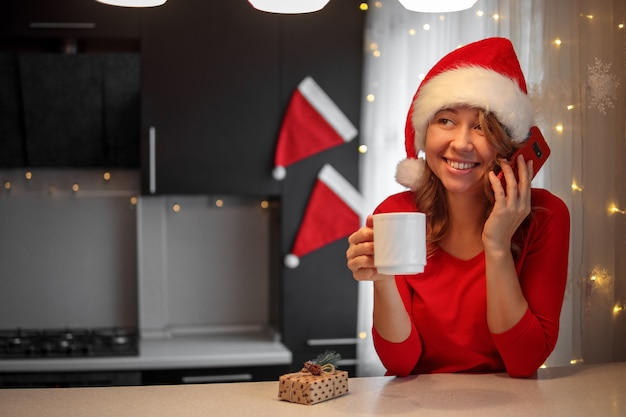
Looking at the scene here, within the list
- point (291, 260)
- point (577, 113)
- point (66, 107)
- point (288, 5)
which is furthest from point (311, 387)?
point (66, 107)

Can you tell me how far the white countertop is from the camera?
3.31 metres

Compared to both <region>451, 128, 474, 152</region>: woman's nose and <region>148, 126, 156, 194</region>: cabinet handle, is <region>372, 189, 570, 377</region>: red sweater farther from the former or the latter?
<region>148, 126, 156, 194</region>: cabinet handle

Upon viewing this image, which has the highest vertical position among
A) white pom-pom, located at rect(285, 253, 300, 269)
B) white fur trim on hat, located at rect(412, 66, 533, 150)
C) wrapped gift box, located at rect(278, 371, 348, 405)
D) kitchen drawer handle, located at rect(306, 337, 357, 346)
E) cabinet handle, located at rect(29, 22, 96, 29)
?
cabinet handle, located at rect(29, 22, 96, 29)

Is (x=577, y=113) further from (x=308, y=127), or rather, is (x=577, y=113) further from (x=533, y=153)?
(x=308, y=127)

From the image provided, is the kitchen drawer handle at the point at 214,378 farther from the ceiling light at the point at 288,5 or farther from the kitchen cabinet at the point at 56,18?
the ceiling light at the point at 288,5

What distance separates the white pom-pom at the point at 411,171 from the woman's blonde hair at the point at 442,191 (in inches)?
0.5

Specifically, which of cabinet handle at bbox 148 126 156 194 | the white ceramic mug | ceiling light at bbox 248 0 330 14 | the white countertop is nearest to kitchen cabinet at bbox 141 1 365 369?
cabinet handle at bbox 148 126 156 194

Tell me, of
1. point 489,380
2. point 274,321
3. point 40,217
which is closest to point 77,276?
point 40,217

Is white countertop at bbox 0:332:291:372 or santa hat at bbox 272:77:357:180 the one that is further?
santa hat at bbox 272:77:357:180

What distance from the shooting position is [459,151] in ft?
5.83

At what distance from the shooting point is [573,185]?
2.12 m

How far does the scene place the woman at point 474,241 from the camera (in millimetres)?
1697

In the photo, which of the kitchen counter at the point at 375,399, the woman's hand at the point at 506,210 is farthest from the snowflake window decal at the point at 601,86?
the kitchen counter at the point at 375,399

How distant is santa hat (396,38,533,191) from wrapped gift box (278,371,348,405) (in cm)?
64
